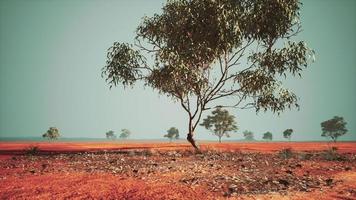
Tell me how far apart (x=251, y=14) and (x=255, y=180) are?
21.2 m

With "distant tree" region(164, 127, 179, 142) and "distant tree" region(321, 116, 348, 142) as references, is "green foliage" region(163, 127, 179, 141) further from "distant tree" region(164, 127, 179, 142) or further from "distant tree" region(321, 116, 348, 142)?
"distant tree" region(321, 116, 348, 142)

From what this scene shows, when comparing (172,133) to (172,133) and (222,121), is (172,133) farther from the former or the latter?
(222,121)

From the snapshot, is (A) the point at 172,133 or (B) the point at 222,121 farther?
(A) the point at 172,133

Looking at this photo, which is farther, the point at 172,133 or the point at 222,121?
the point at 172,133

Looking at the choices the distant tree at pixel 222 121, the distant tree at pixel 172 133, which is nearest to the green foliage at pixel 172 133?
the distant tree at pixel 172 133

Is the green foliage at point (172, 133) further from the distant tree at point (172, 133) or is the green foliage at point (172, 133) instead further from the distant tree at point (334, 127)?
the distant tree at point (334, 127)

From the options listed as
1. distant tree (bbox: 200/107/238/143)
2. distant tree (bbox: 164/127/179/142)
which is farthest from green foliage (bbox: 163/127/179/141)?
distant tree (bbox: 200/107/238/143)

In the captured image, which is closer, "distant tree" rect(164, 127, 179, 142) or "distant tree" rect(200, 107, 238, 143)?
"distant tree" rect(200, 107, 238, 143)

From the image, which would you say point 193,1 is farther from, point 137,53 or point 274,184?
point 274,184

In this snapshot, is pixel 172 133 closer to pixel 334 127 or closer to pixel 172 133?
pixel 172 133

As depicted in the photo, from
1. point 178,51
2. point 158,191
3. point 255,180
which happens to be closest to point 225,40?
point 178,51

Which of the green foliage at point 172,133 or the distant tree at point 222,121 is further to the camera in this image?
the green foliage at point 172,133

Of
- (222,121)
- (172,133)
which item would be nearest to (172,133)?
(172,133)

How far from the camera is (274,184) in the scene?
1486cm
